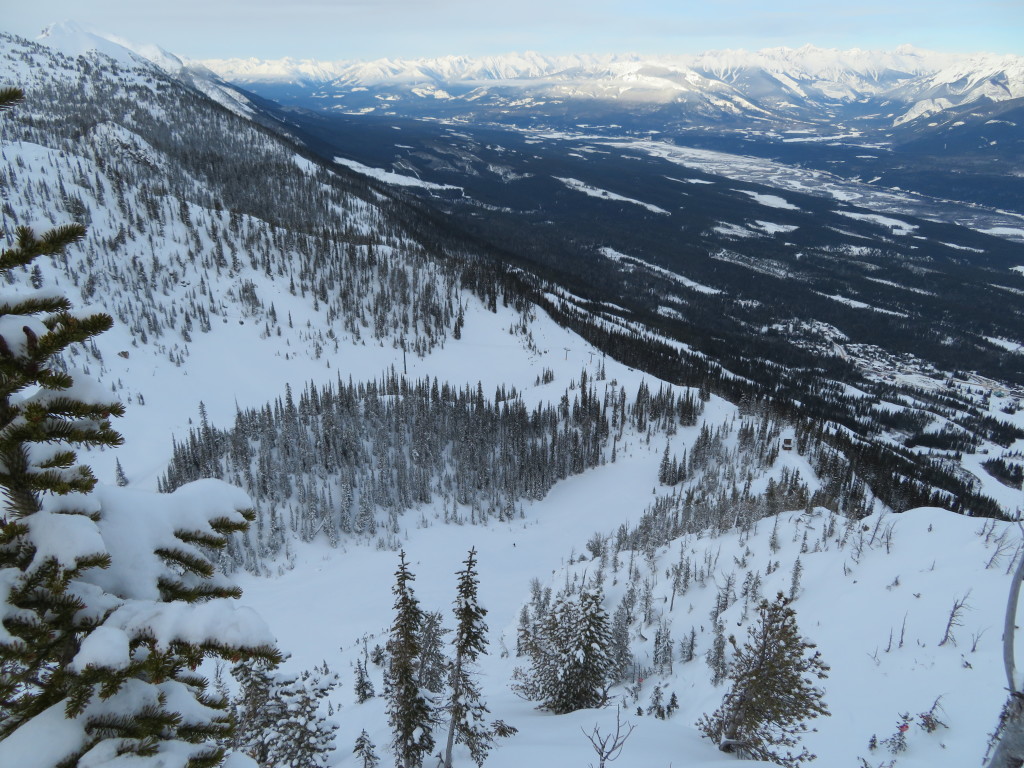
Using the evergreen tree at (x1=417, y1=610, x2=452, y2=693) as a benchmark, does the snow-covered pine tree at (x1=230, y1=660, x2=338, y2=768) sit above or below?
above

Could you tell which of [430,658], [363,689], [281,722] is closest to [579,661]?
[430,658]

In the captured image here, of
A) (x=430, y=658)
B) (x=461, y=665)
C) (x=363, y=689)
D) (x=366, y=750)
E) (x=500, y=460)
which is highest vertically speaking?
(x=461, y=665)

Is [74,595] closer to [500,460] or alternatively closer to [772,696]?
[772,696]

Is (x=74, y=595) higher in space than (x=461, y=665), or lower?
higher

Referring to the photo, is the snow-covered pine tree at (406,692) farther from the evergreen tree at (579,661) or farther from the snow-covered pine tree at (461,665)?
the evergreen tree at (579,661)

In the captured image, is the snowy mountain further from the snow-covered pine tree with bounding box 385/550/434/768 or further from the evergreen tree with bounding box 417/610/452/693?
the evergreen tree with bounding box 417/610/452/693

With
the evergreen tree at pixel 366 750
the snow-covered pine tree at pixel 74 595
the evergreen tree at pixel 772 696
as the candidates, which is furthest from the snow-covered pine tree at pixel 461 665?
the snow-covered pine tree at pixel 74 595

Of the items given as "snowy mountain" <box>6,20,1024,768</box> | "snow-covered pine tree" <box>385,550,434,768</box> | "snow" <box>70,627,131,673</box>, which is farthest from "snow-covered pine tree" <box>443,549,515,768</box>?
"snow" <box>70,627,131,673</box>
